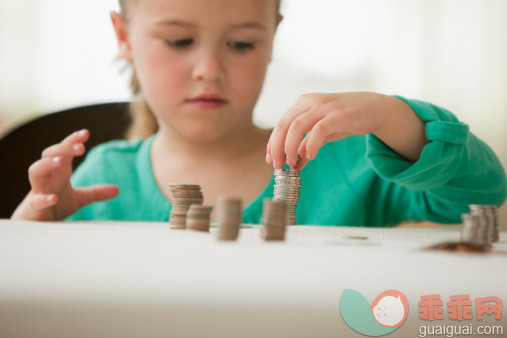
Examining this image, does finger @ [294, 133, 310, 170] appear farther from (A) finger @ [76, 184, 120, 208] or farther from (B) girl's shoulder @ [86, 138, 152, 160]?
(B) girl's shoulder @ [86, 138, 152, 160]

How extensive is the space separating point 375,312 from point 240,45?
0.99 metres

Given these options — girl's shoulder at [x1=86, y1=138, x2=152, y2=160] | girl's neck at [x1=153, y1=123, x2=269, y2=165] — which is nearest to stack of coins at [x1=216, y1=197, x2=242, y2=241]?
girl's neck at [x1=153, y1=123, x2=269, y2=165]

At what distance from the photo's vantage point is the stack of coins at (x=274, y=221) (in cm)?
49

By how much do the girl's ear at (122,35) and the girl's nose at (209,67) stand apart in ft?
1.18

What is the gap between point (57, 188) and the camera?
1.07m

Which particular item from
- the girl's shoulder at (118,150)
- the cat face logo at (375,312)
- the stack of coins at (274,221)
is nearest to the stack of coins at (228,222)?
the stack of coins at (274,221)

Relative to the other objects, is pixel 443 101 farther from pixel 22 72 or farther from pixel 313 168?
pixel 22 72

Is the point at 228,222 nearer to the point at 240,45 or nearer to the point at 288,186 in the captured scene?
the point at 288,186

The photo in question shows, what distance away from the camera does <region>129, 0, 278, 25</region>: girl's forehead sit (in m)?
1.21

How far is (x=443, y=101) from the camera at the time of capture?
9.69 ft

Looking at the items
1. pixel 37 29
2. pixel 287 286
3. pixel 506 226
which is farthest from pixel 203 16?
pixel 506 226

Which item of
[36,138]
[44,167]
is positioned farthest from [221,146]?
[36,138]

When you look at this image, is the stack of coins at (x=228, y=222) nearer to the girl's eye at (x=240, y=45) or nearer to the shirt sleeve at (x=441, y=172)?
the shirt sleeve at (x=441, y=172)

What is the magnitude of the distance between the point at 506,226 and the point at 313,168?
1.53 meters
